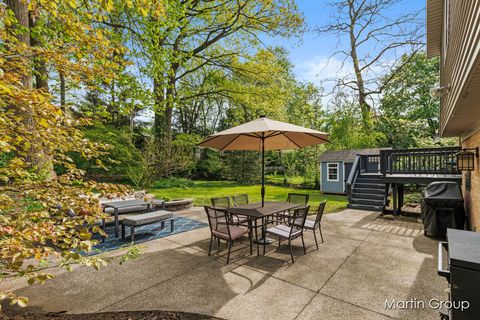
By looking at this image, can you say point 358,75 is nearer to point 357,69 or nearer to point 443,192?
point 357,69

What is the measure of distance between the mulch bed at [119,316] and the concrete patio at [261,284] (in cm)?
9

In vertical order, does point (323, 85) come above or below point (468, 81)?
above

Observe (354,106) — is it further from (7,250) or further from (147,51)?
(7,250)

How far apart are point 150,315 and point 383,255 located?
4.18 meters

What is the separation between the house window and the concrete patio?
415 inches

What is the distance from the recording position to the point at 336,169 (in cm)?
1536

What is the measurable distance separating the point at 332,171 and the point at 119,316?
49.1 feet

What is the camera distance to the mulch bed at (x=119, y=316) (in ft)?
8.77

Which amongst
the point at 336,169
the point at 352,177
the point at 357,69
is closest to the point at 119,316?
the point at 352,177

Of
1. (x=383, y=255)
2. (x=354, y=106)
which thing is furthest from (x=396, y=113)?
(x=383, y=255)

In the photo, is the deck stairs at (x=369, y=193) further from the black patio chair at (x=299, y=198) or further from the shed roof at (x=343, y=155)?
the black patio chair at (x=299, y=198)

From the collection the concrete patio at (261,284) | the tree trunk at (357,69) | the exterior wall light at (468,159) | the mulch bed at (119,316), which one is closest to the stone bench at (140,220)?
the concrete patio at (261,284)

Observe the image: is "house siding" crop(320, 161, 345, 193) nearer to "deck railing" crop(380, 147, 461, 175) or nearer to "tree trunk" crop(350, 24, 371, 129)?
"deck railing" crop(380, 147, 461, 175)

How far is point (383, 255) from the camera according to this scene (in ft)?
14.7
